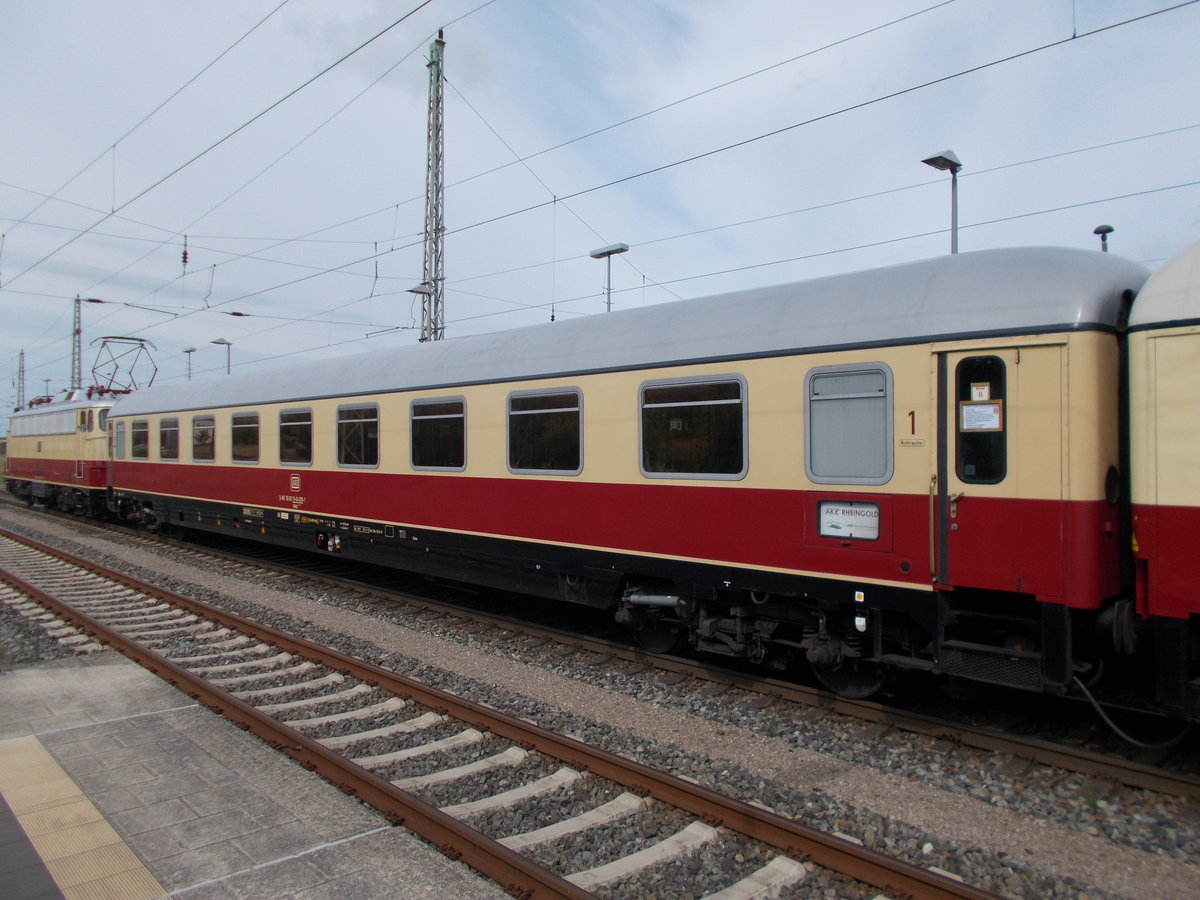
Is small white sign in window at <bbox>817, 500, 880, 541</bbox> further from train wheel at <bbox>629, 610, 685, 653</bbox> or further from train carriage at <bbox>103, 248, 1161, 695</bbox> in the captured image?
train wheel at <bbox>629, 610, 685, 653</bbox>

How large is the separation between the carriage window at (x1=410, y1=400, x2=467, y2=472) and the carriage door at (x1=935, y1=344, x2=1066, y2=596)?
5.73 metres

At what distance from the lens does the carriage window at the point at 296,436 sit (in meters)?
12.5

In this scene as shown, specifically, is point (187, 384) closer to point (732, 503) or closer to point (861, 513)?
point (732, 503)

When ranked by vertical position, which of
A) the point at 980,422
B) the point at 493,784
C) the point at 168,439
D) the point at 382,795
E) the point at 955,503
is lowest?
the point at 493,784

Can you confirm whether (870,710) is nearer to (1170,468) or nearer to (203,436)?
(1170,468)

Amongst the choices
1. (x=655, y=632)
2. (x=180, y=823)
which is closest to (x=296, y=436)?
(x=655, y=632)

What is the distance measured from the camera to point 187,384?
17.0m

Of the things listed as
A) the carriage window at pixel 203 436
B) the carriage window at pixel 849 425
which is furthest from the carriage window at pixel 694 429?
the carriage window at pixel 203 436

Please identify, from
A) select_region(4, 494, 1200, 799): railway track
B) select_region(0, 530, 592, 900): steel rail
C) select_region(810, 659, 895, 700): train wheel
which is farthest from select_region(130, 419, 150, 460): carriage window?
select_region(810, 659, 895, 700): train wheel

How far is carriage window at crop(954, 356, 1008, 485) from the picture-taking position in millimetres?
5301

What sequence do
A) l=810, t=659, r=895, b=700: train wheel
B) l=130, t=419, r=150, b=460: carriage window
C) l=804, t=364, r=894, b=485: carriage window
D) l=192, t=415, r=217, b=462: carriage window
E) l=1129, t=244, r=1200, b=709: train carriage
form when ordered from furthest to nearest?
l=130, t=419, r=150, b=460: carriage window < l=192, t=415, r=217, b=462: carriage window < l=810, t=659, r=895, b=700: train wheel < l=804, t=364, r=894, b=485: carriage window < l=1129, t=244, r=1200, b=709: train carriage

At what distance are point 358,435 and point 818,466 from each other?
24.2 ft

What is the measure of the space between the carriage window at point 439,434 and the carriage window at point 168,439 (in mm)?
8909

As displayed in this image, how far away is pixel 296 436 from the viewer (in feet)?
41.7
